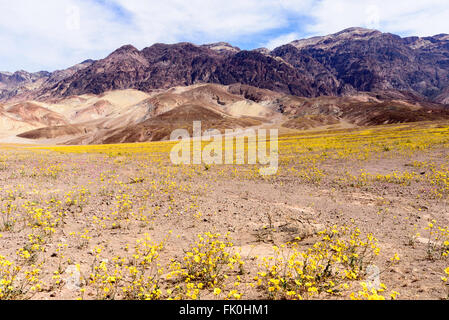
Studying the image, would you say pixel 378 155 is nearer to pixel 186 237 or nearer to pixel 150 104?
pixel 186 237

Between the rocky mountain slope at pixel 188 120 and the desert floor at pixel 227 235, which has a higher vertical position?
the rocky mountain slope at pixel 188 120

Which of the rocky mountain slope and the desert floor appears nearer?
the desert floor

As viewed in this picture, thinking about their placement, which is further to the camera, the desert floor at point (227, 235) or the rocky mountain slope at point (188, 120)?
the rocky mountain slope at point (188, 120)

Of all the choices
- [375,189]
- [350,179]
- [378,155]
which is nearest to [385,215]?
[375,189]

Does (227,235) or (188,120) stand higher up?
(188,120)

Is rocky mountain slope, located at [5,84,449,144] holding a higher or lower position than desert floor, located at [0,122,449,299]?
higher

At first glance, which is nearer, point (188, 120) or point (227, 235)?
point (227, 235)

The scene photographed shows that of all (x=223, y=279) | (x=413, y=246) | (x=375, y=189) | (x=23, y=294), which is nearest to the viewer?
(x=23, y=294)

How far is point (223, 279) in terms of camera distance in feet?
17.4
